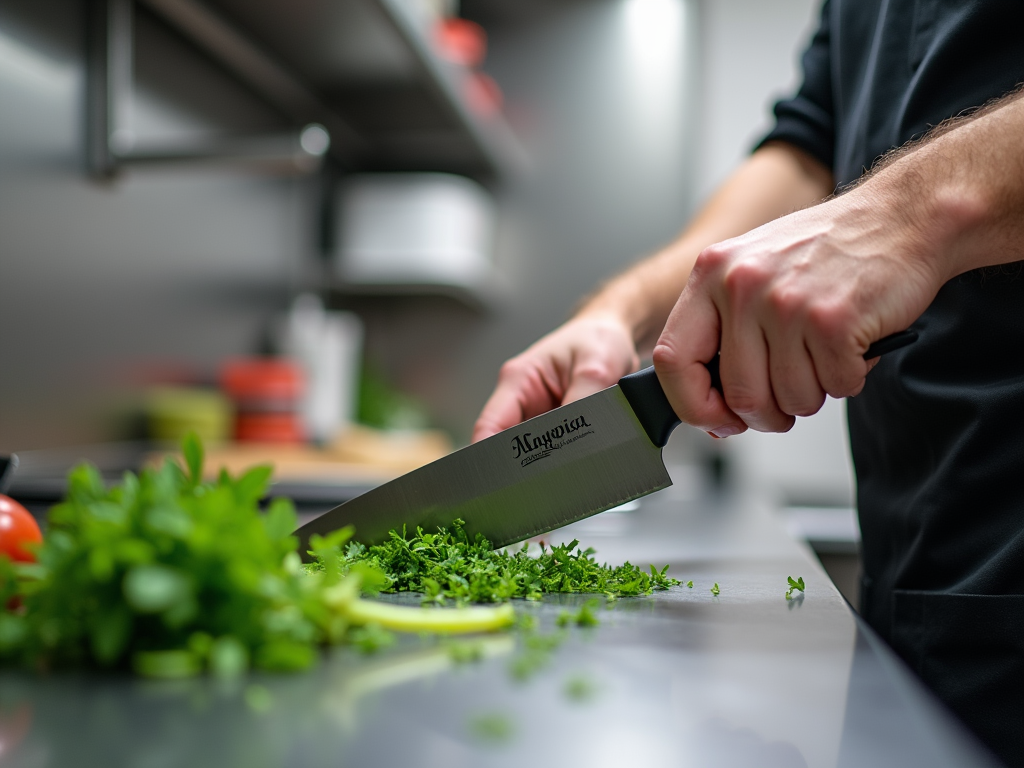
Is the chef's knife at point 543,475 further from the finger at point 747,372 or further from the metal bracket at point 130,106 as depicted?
the metal bracket at point 130,106

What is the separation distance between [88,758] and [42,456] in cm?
133

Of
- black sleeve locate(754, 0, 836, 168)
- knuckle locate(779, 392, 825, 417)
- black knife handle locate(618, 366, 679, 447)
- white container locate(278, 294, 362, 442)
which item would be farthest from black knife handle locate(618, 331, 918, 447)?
white container locate(278, 294, 362, 442)

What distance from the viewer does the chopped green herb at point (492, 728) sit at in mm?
448

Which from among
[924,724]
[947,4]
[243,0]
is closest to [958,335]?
[947,4]

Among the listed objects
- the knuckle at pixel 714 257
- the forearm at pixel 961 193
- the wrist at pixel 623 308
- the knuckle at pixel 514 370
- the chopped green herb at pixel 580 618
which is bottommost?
the chopped green herb at pixel 580 618

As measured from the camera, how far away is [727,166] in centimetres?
334

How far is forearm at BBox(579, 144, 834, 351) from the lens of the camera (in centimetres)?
123

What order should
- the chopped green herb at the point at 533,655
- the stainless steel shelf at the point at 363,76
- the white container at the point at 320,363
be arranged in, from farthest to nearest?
the white container at the point at 320,363
the stainless steel shelf at the point at 363,76
the chopped green herb at the point at 533,655

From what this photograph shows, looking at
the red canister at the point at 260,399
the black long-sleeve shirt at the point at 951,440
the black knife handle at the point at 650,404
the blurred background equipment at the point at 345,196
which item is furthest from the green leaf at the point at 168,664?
Answer: the red canister at the point at 260,399

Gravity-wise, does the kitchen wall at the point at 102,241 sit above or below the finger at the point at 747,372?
above

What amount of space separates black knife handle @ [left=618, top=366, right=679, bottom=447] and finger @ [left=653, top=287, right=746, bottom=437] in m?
0.02

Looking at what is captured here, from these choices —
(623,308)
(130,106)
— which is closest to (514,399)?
(623,308)

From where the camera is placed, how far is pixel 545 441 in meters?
0.87

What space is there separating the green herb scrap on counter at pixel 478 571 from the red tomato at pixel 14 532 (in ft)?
0.88
